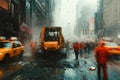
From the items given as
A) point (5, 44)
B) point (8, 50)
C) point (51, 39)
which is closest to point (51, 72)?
point (8, 50)

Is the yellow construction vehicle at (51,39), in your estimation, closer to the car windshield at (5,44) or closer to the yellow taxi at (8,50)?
the yellow taxi at (8,50)

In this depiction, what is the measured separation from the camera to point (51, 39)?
3119 centimetres

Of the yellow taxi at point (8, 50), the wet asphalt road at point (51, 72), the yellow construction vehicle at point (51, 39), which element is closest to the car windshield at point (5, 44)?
the yellow taxi at point (8, 50)

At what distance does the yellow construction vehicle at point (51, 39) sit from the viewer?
30056 mm

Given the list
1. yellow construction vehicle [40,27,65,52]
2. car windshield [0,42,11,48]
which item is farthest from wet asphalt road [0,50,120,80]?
yellow construction vehicle [40,27,65,52]

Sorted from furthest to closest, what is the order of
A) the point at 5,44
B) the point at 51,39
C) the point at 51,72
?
the point at 51,39
the point at 5,44
the point at 51,72

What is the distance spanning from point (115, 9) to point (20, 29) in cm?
7121

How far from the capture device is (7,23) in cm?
4500

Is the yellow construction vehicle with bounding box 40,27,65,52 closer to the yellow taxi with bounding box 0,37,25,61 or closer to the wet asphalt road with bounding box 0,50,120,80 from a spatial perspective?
the yellow taxi with bounding box 0,37,25,61

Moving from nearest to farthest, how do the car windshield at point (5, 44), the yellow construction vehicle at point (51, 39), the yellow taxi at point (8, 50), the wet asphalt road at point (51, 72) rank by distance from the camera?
1. the wet asphalt road at point (51, 72)
2. the yellow taxi at point (8, 50)
3. the car windshield at point (5, 44)
4. the yellow construction vehicle at point (51, 39)

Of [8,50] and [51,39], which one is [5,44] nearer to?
[8,50]

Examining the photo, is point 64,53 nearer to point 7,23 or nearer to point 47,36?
point 47,36

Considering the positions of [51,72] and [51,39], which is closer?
[51,72]

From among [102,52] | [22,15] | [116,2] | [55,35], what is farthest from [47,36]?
[116,2]
